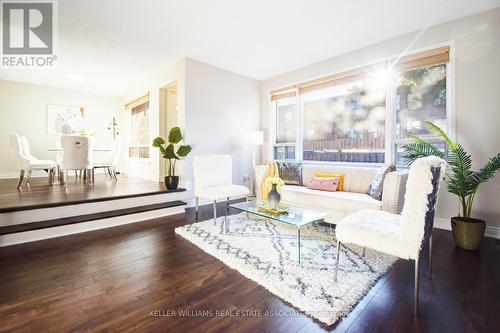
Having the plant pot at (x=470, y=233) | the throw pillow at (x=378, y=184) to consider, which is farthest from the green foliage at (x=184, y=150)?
the plant pot at (x=470, y=233)

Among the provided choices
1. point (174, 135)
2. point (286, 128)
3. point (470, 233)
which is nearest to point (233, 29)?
point (174, 135)

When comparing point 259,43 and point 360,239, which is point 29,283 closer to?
point 360,239

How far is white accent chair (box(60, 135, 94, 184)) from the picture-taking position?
4.09 metres

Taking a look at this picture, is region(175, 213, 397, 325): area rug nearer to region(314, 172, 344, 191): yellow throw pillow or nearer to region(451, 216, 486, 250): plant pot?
region(314, 172, 344, 191): yellow throw pillow

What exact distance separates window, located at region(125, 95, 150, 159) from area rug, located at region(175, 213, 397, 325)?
12.8 ft

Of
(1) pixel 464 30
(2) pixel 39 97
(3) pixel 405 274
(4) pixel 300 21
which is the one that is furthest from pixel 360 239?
(2) pixel 39 97

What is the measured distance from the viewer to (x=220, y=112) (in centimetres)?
467

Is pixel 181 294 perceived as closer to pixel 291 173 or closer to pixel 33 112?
pixel 291 173

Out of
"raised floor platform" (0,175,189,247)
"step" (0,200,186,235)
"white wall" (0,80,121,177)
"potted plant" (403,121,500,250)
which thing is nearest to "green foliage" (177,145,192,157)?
"raised floor platform" (0,175,189,247)

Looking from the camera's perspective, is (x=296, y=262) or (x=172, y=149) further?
(x=172, y=149)

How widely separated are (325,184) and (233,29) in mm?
2559

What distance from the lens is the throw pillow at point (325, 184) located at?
132 inches

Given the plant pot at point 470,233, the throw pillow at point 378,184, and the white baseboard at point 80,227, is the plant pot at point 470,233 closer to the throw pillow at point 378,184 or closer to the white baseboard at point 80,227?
the throw pillow at point 378,184

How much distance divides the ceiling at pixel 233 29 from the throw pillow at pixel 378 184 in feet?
6.31
